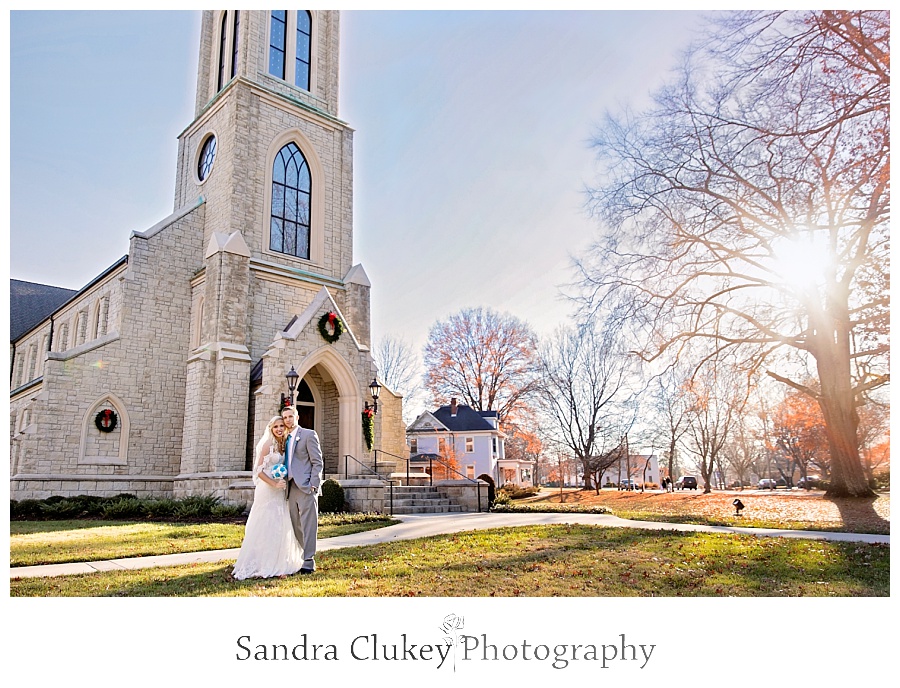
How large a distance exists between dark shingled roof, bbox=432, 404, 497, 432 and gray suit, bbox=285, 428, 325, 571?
33.3 m

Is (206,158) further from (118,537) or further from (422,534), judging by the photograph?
(422,534)

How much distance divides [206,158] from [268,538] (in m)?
17.5

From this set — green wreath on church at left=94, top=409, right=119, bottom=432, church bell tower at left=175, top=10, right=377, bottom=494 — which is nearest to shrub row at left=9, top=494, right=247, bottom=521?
church bell tower at left=175, top=10, right=377, bottom=494

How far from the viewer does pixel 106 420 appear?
54.9 ft

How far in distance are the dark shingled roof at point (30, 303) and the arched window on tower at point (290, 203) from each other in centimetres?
1594

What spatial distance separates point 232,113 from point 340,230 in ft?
15.5

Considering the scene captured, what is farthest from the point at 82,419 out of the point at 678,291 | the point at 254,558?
the point at 678,291

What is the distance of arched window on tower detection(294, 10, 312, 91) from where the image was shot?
69.5 ft

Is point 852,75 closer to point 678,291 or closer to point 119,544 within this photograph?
point 678,291

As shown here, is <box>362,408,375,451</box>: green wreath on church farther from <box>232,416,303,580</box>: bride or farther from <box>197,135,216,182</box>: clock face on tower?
<box>232,416,303,580</box>: bride

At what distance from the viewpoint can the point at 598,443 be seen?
118 feet

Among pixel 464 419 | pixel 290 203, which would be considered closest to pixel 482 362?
pixel 464 419

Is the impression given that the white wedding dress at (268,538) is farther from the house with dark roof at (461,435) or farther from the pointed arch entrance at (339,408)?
the house with dark roof at (461,435)

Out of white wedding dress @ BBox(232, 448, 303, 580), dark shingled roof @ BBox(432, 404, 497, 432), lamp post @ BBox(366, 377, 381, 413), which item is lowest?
white wedding dress @ BBox(232, 448, 303, 580)
